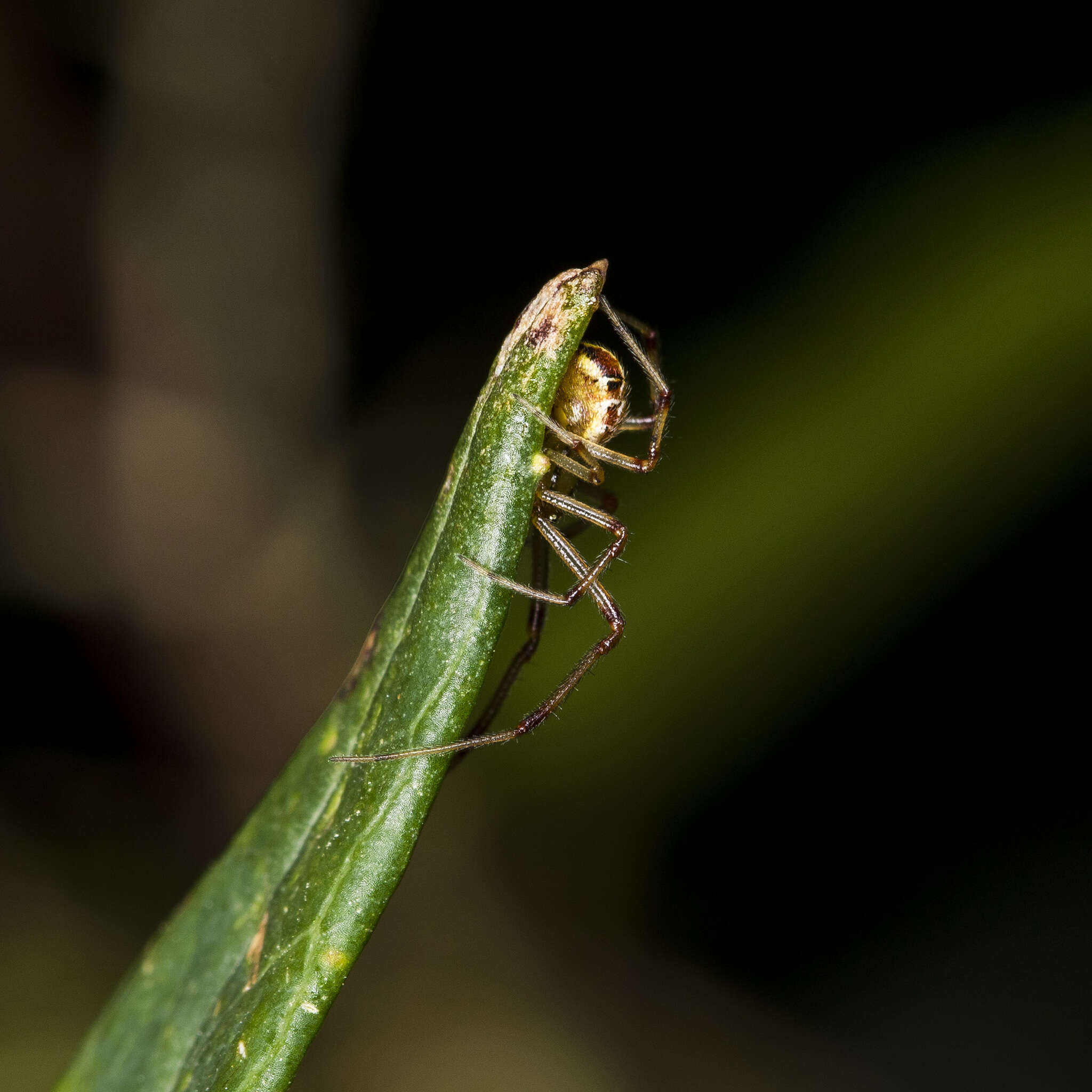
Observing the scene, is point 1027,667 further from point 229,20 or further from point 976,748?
point 229,20

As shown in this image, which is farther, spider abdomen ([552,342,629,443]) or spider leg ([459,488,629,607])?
spider abdomen ([552,342,629,443])

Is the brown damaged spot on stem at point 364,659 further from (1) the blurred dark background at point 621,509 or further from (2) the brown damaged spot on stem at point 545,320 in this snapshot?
(1) the blurred dark background at point 621,509

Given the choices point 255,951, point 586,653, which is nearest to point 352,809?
point 255,951

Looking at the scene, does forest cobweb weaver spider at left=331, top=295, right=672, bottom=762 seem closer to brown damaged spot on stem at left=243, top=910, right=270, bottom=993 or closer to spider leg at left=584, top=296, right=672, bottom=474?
spider leg at left=584, top=296, right=672, bottom=474

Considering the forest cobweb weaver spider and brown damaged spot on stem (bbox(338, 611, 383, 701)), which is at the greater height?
the forest cobweb weaver spider

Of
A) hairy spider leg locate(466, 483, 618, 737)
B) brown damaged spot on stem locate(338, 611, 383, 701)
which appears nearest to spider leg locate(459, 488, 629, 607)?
hairy spider leg locate(466, 483, 618, 737)

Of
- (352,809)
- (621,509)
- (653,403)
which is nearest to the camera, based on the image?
(352,809)

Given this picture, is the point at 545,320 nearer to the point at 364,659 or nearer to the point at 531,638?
the point at 364,659

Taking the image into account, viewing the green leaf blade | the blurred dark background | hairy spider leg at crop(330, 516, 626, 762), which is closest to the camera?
the green leaf blade
